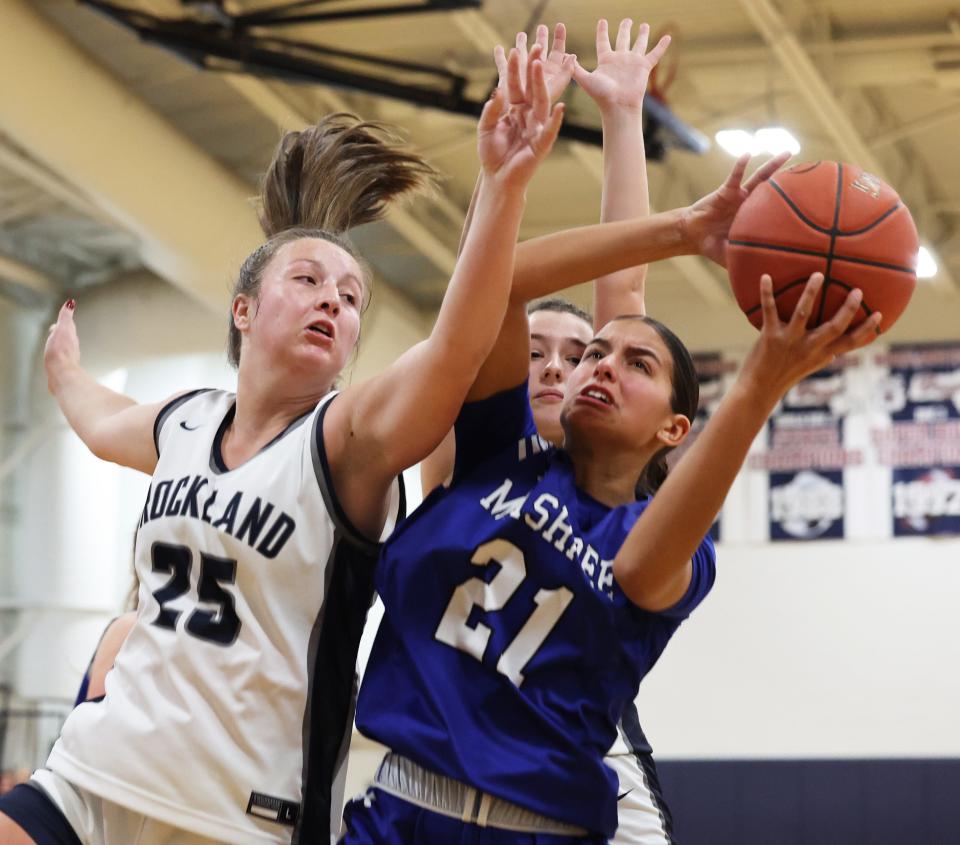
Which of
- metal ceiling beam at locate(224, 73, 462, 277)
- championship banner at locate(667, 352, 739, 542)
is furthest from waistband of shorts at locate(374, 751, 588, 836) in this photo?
championship banner at locate(667, 352, 739, 542)

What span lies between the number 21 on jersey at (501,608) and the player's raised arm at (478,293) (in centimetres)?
24

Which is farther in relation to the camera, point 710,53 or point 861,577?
point 861,577

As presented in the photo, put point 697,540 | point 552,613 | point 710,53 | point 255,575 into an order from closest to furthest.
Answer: point 697,540, point 552,613, point 255,575, point 710,53

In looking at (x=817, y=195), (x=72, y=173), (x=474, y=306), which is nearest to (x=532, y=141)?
(x=474, y=306)

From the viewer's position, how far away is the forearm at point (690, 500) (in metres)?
2.19

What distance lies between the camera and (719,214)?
2.45 metres

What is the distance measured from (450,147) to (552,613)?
8461mm

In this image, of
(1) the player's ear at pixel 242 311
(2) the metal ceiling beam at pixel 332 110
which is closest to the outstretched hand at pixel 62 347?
(1) the player's ear at pixel 242 311

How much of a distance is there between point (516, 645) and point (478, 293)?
587 mm

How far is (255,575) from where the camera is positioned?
8.60ft

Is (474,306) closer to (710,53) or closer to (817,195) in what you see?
(817,195)

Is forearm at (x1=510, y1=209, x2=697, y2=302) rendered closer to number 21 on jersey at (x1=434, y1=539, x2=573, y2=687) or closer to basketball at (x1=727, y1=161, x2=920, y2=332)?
basketball at (x1=727, y1=161, x2=920, y2=332)

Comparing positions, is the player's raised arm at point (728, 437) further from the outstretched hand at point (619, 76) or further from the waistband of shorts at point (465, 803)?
the outstretched hand at point (619, 76)

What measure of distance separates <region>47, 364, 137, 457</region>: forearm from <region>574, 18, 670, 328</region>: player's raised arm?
3.66 ft
